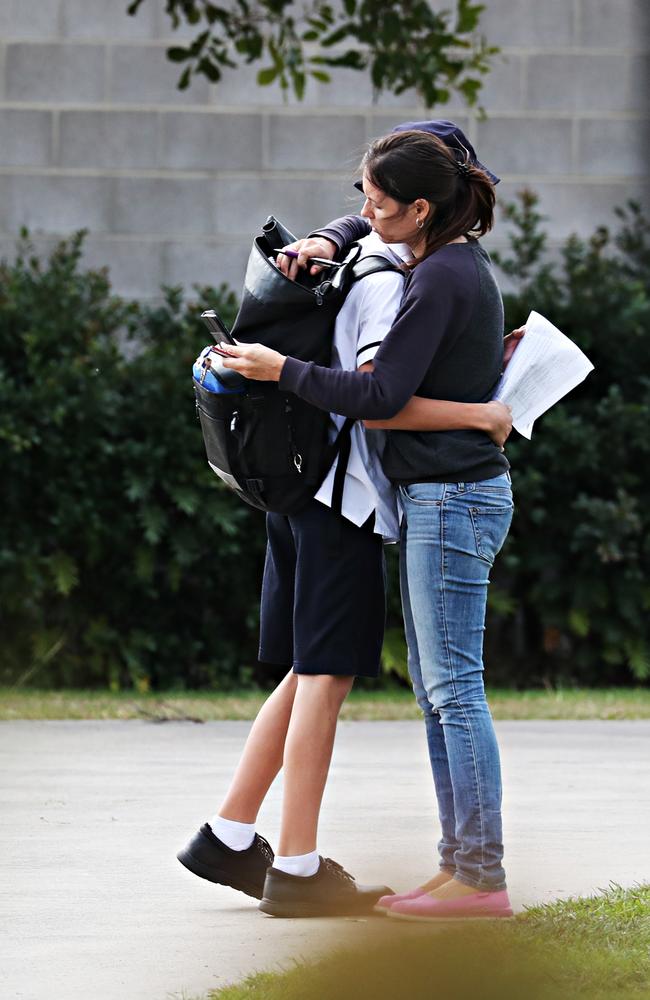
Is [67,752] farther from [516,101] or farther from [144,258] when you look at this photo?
[516,101]

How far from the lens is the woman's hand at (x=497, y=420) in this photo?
3.66 metres

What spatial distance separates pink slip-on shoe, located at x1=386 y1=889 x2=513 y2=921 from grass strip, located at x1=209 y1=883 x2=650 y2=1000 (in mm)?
66

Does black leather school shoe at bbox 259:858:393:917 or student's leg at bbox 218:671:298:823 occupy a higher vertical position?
student's leg at bbox 218:671:298:823

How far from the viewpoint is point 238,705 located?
7844 millimetres

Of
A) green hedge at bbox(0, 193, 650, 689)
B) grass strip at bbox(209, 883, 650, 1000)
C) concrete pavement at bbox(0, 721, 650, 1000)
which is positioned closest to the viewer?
grass strip at bbox(209, 883, 650, 1000)

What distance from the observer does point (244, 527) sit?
8.70 metres

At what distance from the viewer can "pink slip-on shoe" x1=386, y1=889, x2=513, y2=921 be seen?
3.57 meters

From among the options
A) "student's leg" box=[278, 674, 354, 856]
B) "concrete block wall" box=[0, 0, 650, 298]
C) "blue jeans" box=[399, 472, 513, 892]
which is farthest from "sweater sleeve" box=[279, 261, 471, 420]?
"concrete block wall" box=[0, 0, 650, 298]

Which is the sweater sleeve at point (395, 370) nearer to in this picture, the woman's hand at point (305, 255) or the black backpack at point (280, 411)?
the black backpack at point (280, 411)

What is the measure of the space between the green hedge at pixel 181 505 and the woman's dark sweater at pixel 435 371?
15.8 feet

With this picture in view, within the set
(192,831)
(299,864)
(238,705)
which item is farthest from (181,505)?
(299,864)

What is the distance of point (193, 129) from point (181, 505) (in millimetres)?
2722

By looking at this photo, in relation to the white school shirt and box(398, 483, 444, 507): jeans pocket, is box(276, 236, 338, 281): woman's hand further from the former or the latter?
box(398, 483, 444, 507): jeans pocket

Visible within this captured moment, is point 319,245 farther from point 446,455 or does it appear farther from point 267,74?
point 267,74
